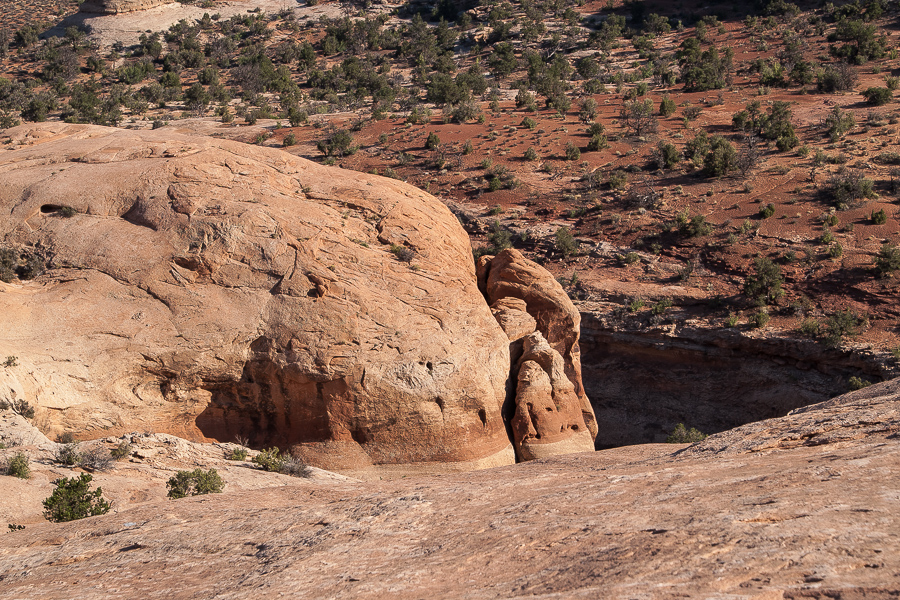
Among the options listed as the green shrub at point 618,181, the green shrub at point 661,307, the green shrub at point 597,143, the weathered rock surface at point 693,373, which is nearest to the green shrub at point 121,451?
the weathered rock surface at point 693,373

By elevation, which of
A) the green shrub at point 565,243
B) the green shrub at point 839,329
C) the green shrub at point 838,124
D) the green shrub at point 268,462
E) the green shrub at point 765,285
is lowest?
the green shrub at point 839,329

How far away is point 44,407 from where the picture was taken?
12844 mm

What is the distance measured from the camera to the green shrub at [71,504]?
892 cm

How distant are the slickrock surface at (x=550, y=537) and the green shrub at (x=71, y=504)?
0.38 meters

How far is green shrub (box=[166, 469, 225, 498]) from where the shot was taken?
10102mm

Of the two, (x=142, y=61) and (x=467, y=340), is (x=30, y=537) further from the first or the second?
(x=142, y=61)

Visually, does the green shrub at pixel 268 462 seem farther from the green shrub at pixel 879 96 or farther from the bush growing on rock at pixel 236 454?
the green shrub at pixel 879 96

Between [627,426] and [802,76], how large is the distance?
2944cm

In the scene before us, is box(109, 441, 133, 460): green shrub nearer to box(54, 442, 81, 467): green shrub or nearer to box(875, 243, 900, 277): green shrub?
box(54, 442, 81, 467): green shrub

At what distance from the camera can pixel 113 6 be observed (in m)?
63.5

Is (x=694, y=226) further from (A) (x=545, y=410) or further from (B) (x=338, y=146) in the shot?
(B) (x=338, y=146)

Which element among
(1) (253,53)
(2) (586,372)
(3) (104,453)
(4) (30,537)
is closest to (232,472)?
(3) (104,453)

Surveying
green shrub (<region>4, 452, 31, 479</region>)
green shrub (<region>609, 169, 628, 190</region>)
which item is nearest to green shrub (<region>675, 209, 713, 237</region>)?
green shrub (<region>609, 169, 628, 190</region>)

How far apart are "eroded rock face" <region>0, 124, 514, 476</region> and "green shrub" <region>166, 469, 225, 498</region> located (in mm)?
4183
